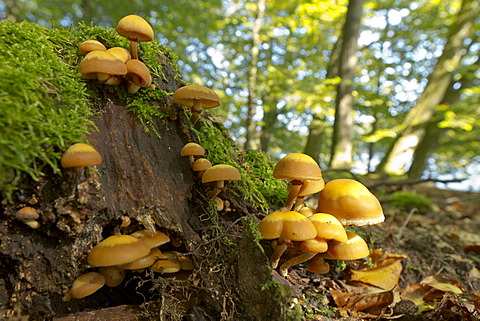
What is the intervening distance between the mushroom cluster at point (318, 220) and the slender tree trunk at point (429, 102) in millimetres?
7064

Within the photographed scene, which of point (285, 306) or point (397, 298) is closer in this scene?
point (285, 306)

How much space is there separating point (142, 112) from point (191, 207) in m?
0.88

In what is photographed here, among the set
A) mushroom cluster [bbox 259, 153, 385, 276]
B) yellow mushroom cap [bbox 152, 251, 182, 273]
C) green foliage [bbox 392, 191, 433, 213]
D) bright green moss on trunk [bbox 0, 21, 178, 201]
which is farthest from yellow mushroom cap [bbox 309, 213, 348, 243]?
green foliage [bbox 392, 191, 433, 213]

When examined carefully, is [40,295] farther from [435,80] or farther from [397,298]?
[435,80]

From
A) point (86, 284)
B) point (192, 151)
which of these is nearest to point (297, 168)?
point (192, 151)

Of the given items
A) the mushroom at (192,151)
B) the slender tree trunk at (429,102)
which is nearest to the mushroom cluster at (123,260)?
the mushroom at (192,151)

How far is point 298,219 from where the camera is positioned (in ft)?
5.85

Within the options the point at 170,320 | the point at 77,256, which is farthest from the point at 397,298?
the point at 77,256

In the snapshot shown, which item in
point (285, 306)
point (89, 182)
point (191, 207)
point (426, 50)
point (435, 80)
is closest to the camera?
point (285, 306)

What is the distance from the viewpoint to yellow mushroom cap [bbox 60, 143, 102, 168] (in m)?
1.60

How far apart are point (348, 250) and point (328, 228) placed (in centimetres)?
31

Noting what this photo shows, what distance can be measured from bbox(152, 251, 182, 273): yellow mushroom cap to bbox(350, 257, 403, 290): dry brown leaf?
62.5 inches

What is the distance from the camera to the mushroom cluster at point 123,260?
1.72 meters

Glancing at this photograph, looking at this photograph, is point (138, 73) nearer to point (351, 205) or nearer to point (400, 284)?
point (351, 205)
